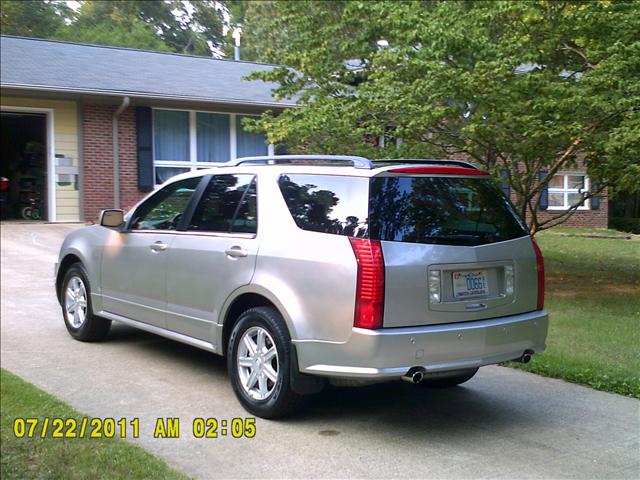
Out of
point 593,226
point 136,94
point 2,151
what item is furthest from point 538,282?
point 2,151

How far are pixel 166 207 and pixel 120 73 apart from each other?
42.0ft

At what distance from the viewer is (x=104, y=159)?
17.5 meters

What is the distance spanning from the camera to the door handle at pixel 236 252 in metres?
5.37

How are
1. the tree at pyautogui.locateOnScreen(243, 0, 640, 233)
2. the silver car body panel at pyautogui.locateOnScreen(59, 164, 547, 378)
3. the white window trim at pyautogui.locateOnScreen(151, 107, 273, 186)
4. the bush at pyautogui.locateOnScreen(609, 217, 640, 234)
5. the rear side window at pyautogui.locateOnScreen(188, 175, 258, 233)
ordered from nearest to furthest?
the silver car body panel at pyautogui.locateOnScreen(59, 164, 547, 378), the rear side window at pyautogui.locateOnScreen(188, 175, 258, 233), the tree at pyautogui.locateOnScreen(243, 0, 640, 233), the bush at pyautogui.locateOnScreen(609, 217, 640, 234), the white window trim at pyautogui.locateOnScreen(151, 107, 273, 186)

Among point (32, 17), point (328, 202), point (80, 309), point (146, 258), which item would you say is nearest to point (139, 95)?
point (32, 17)

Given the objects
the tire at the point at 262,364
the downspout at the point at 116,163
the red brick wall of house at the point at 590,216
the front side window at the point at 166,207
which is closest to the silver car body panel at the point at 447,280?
the tire at the point at 262,364

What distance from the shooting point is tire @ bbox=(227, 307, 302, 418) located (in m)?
4.94

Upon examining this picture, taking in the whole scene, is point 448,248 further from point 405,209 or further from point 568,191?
point 568,191

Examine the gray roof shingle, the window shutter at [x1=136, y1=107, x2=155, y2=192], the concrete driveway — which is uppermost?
the gray roof shingle

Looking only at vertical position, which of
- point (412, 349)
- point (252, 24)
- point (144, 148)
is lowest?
point (412, 349)

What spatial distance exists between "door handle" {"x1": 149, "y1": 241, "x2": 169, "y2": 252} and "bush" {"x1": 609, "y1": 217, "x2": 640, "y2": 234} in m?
5.91

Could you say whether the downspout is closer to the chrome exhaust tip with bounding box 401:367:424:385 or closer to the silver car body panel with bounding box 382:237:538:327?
the silver car body panel with bounding box 382:237:538:327

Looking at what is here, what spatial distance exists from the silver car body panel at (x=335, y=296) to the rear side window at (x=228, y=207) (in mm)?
84

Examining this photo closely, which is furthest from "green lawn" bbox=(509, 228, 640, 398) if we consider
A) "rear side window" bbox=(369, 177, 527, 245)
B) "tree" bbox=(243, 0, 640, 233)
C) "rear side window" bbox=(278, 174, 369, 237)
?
"rear side window" bbox=(278, 174, 369, 237)
